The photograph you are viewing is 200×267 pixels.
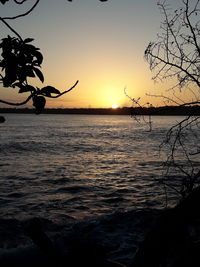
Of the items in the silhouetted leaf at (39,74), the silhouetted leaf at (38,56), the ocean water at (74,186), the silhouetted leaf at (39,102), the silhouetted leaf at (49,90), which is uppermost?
the silhouetted leaf at (38,56)

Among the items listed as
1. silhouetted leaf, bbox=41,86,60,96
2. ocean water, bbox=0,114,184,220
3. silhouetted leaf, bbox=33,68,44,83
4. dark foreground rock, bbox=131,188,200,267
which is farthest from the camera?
ocean water, bbox=0,114,184,220

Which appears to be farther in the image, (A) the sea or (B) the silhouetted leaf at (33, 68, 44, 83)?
(A) the sea

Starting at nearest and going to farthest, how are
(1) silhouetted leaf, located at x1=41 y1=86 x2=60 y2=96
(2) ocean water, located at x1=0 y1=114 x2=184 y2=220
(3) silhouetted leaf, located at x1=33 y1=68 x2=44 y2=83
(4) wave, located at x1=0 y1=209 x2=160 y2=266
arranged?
(1) silhouetted leaf, located at x1=41 y1=86 x2=60 y2=96
(3) silhouetted leaf, located at x1=33 y1=68 x2=44 y2=83
(4) wave, located at x1=0 y1=209 x2=160 y2=266
(2) ocean water, located at x1=0 y1=114 x2=184 y2=220

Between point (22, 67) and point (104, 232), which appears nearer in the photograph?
point (22, 67)

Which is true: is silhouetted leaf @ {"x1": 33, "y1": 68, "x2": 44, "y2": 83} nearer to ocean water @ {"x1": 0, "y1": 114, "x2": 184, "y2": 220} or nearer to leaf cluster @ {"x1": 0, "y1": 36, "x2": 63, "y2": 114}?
leaf cluster @ {"x1": 0, "y1": 36, "x2": 63, "y2": 114}

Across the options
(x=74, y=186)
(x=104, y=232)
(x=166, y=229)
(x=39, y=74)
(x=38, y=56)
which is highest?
(x=38, y=56)

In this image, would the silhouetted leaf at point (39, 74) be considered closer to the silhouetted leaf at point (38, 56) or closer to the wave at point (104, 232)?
the silhouetted leaf at point (38, 56)

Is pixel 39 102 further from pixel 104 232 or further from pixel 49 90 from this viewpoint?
pixel 104 232

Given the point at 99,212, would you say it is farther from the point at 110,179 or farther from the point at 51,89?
the point at 51,89

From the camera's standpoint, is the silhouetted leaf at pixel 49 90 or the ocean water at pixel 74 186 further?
the ocean water at pixel 74 186

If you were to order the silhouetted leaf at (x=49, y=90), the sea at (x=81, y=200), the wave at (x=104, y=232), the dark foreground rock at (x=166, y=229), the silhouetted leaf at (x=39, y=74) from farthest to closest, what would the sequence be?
the sea at (x=81, y=200) < the wave at (x=104, y=232) < the silhouetted leaf at (x=39, y=74) < the silhouetted leaf at (x=49, y=90) < the dark foreground rock at (x=166, y=229)

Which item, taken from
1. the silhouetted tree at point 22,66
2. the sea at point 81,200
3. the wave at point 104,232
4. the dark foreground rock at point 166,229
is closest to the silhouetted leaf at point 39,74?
the silhouetted tree at point 22,66

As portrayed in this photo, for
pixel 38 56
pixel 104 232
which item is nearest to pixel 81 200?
pixel 104 232

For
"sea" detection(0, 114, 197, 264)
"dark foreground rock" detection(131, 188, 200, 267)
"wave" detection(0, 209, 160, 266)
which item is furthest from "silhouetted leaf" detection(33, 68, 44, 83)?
"wave" detection(0, 209, 160, 266)
